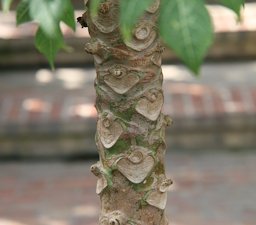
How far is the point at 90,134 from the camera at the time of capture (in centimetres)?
493

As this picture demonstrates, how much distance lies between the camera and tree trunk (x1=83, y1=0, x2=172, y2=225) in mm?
1705

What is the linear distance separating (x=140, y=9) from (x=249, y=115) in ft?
13.3

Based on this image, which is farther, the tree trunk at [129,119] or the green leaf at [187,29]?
the tree trunk at [129,119]

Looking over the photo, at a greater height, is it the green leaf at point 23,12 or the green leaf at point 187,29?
the green leaf at point 23,12

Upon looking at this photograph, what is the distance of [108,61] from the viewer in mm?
1746

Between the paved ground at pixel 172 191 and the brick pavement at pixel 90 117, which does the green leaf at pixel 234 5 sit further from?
the brick pavement at pixel 90 117

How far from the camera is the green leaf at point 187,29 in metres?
0.90

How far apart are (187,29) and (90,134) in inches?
158

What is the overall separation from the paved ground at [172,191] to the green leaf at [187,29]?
3.12 metres

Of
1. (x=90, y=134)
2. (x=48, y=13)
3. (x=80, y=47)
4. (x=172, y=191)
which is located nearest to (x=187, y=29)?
(x=48, y=13)

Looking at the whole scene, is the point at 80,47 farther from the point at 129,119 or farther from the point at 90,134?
the point at 129,119

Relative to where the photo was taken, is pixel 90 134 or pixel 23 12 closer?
pixel 23 12

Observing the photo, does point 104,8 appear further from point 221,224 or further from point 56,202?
point 56,202

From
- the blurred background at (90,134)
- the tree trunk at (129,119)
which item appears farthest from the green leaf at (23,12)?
the blurred background at (90,134)
